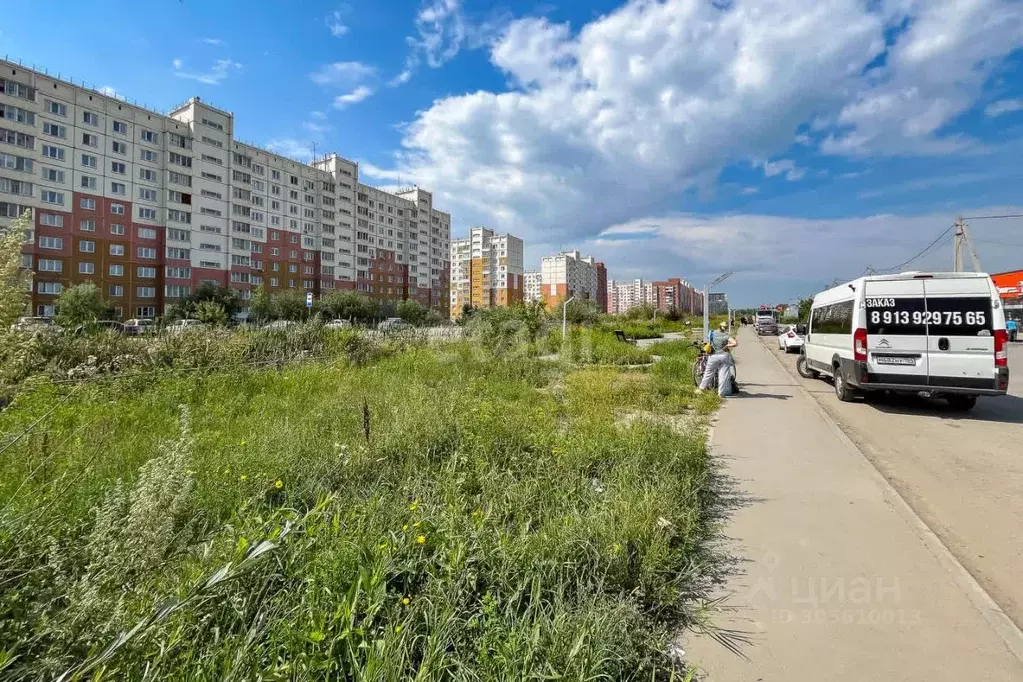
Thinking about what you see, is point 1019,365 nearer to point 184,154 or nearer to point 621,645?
point 621,645

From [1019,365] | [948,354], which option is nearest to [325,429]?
[948,354]

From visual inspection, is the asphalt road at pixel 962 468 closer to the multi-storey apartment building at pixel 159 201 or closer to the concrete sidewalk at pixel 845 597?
the concrete sidewalk at pixel 845 597

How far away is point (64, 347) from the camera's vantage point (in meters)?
8.62

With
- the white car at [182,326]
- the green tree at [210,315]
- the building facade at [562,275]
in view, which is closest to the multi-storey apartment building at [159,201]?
the green tree at [210,315]

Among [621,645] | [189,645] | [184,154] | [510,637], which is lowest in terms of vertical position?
[621,645]

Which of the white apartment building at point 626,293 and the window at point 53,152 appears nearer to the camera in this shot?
the window at point 53,152

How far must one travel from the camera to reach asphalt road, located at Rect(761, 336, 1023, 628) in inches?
143

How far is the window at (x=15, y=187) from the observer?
4088cm

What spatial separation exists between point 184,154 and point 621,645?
218 ft

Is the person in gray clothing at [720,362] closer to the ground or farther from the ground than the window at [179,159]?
closer to the ground

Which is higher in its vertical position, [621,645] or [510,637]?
[510,637]

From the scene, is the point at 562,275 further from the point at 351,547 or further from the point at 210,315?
the point at 351,547

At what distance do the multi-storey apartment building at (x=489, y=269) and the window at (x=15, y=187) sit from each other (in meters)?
73.6

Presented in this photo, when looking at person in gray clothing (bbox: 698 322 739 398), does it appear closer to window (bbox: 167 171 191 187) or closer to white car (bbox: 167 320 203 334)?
white car (bbox: 167 320 203 334)
